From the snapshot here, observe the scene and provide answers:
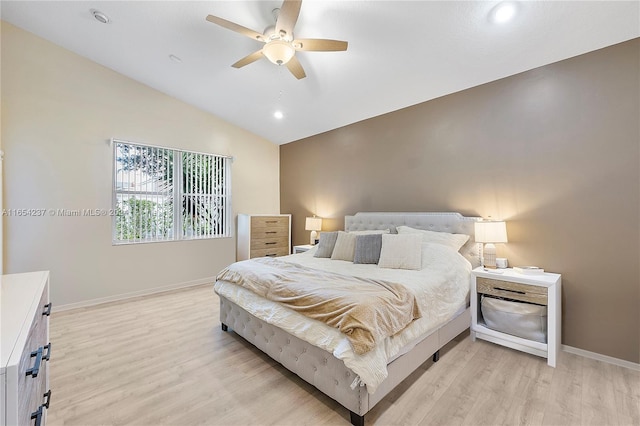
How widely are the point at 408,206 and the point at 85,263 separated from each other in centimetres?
440

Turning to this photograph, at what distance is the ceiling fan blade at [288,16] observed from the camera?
1.94 meters

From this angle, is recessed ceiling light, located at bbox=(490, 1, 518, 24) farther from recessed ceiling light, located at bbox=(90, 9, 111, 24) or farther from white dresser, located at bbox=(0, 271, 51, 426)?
recessed ceiling light, located at bbox=(90, 9, 111, 24)

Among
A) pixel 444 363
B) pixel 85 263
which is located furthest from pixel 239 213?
pixel 444 363

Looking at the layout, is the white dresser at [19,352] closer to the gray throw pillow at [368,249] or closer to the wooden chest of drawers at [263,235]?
the gray throw pillow at [368,249]

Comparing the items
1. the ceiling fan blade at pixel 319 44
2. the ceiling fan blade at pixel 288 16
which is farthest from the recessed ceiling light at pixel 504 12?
the ceiling fan blade at pixel 288 16

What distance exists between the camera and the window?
4027 millimetres

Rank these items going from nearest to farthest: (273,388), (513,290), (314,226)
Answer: (273,388) < (513,290) < (314,226)

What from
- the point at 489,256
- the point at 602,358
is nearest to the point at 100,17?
the point at 489,256

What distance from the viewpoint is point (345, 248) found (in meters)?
3.34

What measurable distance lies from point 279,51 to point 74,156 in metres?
3.21

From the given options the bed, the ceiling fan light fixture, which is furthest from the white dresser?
the ceiling fan light fixture

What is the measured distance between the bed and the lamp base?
0.50 feet

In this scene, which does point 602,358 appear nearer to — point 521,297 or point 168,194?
point 521,297

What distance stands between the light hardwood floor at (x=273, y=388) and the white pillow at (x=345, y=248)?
4.40 feet
